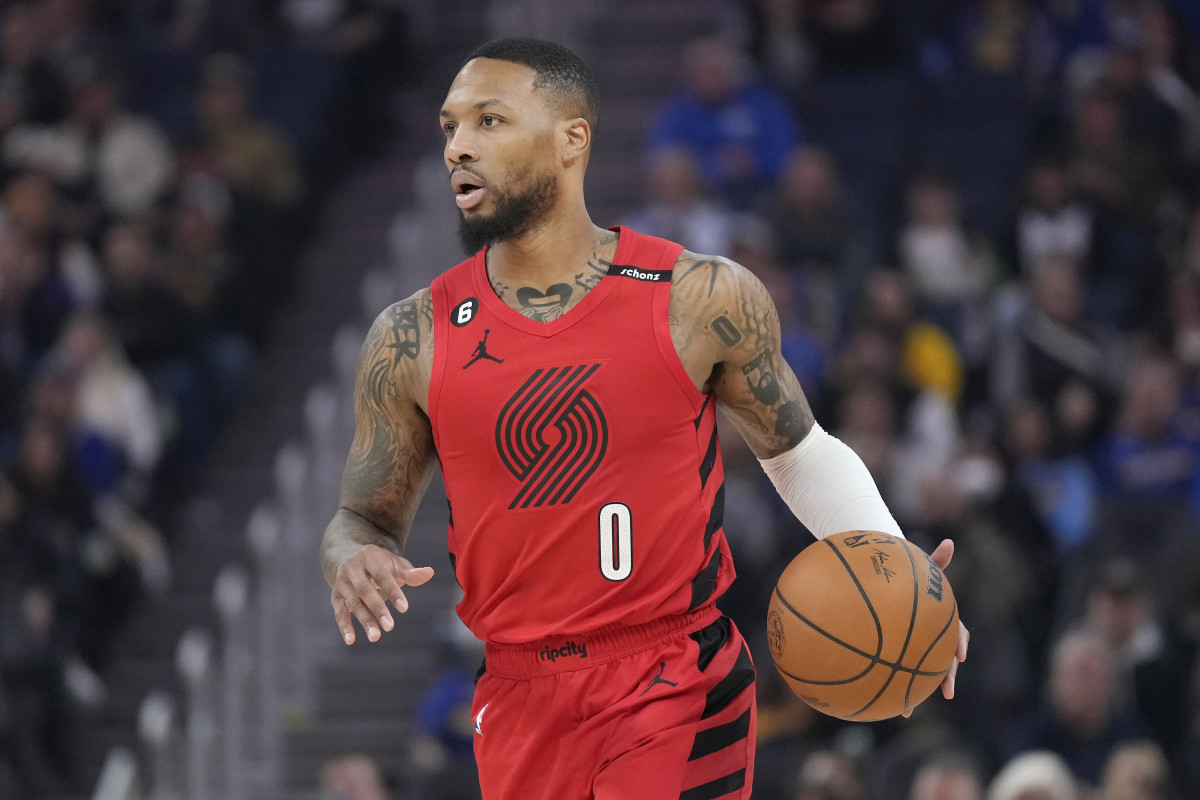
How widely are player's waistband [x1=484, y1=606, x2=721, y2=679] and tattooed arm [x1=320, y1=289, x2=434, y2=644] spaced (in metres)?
0.44

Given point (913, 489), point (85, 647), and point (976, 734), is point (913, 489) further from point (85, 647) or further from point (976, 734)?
point (85, 647)

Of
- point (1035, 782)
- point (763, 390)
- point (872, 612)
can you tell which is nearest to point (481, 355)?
point (763, 390)

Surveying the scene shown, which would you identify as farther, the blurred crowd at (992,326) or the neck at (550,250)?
the blurred crowd at (992,326)

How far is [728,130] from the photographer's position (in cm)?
1255

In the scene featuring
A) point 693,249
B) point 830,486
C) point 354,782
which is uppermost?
point 830,486

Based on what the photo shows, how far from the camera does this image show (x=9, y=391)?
1150 cm

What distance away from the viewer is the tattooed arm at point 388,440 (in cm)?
457

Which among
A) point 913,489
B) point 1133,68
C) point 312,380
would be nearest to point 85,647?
point 312,380

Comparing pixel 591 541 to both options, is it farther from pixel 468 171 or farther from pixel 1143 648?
pixel 1143 648

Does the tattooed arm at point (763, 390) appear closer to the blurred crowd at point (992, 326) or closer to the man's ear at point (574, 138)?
the man's ear at point (574, 138)

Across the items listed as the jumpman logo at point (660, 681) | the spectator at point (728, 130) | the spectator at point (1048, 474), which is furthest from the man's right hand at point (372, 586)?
the spectator at point (728, 130)

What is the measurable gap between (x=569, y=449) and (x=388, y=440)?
0.56m

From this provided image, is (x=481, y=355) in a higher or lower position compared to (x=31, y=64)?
lower

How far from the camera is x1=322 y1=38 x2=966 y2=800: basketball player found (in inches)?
172
